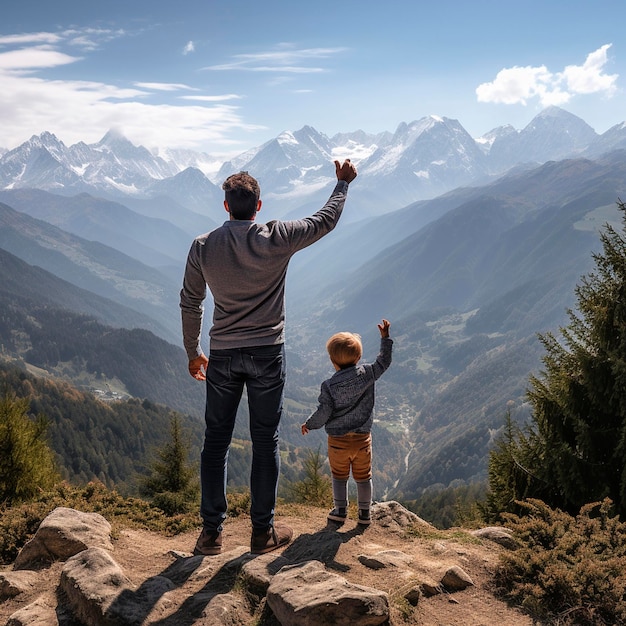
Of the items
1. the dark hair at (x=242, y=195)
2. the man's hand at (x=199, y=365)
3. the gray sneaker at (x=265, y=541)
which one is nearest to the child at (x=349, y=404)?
the gray sneaker at (x=265, y=541)

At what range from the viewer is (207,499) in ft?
21.4

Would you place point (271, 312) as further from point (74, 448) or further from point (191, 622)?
point (74, 448)

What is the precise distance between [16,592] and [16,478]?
20.1ft

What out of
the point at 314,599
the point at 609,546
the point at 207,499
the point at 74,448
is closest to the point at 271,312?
the point at 207,499

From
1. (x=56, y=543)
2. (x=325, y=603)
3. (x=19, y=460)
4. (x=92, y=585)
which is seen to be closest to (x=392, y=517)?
(x=325, y=603)

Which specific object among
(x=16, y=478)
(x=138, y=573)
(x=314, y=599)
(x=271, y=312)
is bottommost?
(x=16, y=478)

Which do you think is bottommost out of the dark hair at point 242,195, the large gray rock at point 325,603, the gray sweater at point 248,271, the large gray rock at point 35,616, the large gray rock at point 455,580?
the large gray rock at point 35,616

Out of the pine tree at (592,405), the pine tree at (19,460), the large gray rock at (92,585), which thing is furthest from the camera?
the pine tree at (19,460)

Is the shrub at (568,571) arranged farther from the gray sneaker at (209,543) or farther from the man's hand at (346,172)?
the man's hand at (346,172)

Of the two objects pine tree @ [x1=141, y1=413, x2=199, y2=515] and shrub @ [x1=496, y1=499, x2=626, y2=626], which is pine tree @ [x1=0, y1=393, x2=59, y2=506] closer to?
pine tree @ [x1=141, y1=413, x2=199, y2=515]

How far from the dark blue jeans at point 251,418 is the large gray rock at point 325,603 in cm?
150

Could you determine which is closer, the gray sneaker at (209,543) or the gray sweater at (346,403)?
the gray sneaker at (209,543)

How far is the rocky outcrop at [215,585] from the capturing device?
188 inches

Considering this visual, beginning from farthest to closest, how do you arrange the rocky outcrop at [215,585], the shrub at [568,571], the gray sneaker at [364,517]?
the gray sneaker at [364,517]
the shrub at [568,571]
the rocky outcrop at [215,585]
